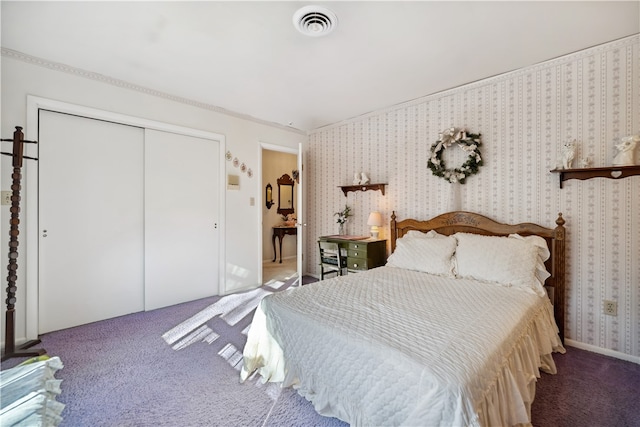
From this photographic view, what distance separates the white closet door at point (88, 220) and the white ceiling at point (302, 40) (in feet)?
2.19

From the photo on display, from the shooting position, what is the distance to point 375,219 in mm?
3689

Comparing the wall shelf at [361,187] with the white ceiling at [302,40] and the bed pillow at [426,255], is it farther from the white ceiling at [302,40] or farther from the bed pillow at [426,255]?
the white ceiling at [302,40]

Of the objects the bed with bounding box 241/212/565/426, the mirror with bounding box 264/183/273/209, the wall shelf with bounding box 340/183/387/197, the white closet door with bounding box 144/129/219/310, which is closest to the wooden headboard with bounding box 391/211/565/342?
the bed with bounding box 241/212/565/426

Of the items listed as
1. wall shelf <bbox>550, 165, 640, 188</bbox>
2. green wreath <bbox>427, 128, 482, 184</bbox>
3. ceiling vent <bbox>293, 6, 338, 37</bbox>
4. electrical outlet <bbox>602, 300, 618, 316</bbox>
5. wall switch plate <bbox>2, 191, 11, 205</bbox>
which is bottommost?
electrical outlet <bbox>602, 300, 618, 316</bbox>

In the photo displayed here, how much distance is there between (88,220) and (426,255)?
3.32 meters

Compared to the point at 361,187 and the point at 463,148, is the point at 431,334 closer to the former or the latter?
the point at 463,148

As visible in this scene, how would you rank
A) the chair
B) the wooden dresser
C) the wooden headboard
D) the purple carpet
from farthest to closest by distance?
the chair → the wooden dresser → the wooden headboard → the purple carpet

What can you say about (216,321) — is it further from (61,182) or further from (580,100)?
(580,100)

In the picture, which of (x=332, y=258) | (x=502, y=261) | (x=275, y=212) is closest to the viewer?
(x=502, y=261)

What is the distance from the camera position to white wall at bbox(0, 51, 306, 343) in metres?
2.41

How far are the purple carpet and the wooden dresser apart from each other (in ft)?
5.20

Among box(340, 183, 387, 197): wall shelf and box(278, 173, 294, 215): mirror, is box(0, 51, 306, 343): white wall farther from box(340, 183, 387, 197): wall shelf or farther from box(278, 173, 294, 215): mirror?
box(278, 173, 294, 215): mirror

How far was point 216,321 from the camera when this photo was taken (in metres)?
2.90

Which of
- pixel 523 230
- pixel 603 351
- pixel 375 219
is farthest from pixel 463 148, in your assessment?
pixel 603 351
